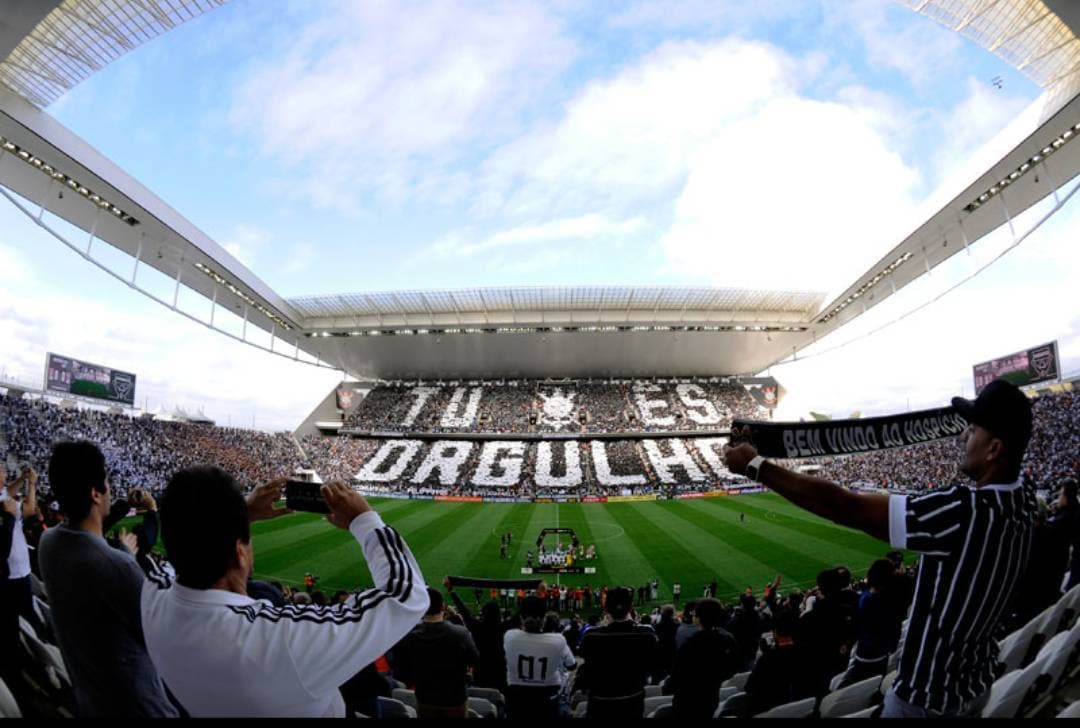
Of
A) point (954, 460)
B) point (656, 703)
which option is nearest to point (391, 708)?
point (656, 703)

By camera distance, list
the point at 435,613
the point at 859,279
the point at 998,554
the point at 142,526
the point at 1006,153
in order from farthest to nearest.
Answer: the point at 859,279 < the point at 1006,153 < the point at 435,613 < the point at 142,526 < the point at 998,554

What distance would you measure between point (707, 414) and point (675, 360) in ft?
20.1

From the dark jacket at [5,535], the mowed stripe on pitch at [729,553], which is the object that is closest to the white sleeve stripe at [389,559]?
the dark jacket at [5,535]

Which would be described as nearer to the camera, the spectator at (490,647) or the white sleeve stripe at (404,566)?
the white sleeve stripe at (404,566)

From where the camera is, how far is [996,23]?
14648mm

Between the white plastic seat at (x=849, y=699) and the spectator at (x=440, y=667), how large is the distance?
2.51m

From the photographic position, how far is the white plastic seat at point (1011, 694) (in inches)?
106

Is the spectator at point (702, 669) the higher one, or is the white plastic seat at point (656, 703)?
the spectator at point (702, 669)

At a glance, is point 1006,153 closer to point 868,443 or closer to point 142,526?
point 868,443

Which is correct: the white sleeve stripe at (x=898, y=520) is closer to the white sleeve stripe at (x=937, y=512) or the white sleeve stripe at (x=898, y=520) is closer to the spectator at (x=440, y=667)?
the white sleeve stripe at (x=937, y=512)

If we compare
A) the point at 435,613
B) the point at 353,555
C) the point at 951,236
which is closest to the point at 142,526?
the point at 435,613

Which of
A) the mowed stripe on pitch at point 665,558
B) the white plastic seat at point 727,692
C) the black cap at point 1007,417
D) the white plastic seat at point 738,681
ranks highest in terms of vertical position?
the black cap at point 1007,417

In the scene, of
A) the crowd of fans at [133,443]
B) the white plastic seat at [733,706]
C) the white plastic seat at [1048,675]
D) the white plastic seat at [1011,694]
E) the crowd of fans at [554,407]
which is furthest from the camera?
the crowd of fans at [554,407]

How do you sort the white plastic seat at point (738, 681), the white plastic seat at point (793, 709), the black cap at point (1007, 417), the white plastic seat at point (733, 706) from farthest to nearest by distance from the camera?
the white plastic seat at point (738, 681) < the white plastic seat at point (733, 706) < the white plastic seat at point (793, 709) < the black cap at point (1007, 417)
